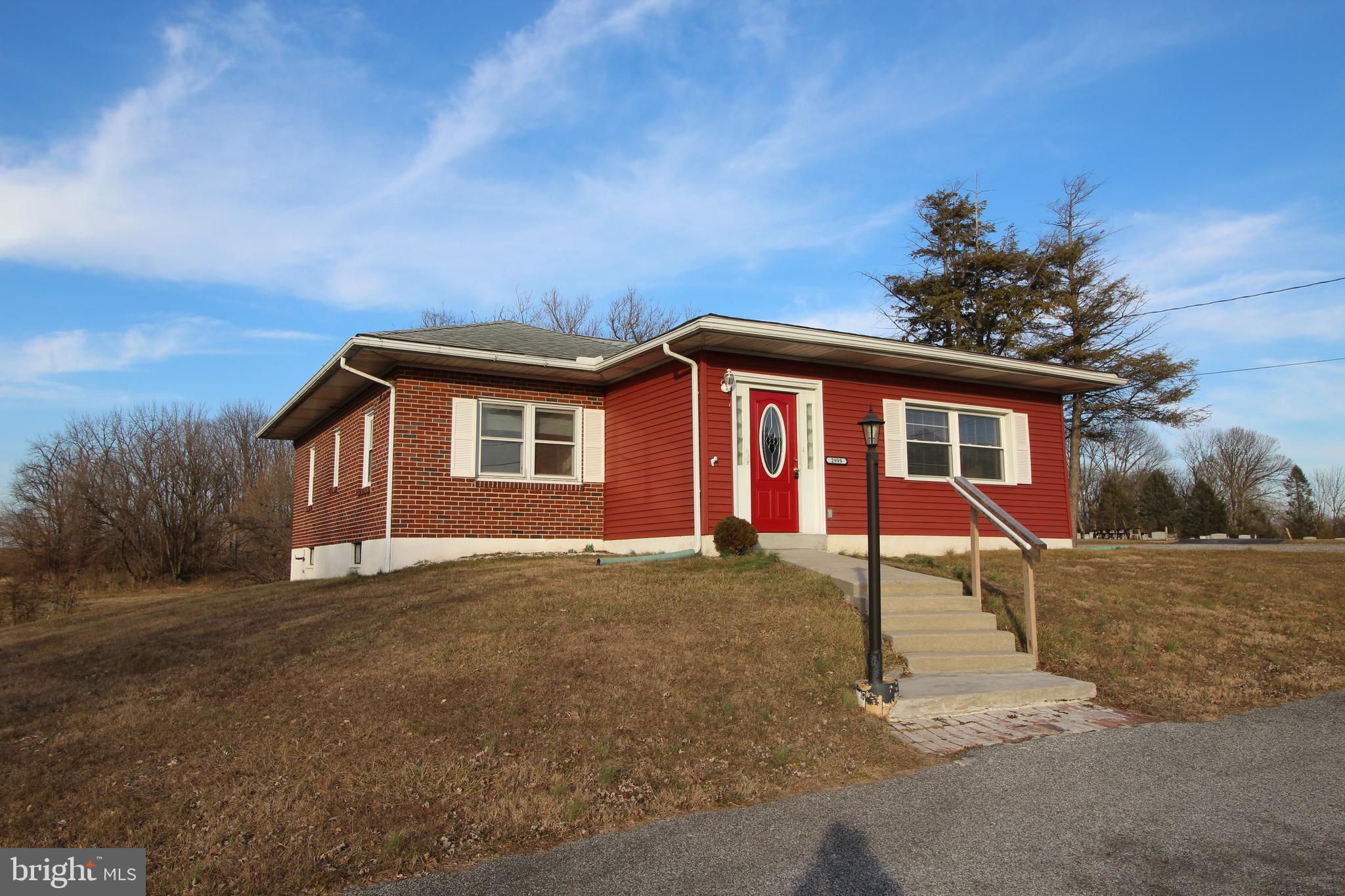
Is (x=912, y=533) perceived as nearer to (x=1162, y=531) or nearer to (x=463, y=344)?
(x=463, y=344)

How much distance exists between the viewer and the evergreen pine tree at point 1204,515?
33812 mm

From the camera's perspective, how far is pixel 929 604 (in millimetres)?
7941

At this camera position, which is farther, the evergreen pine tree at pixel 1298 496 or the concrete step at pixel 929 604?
the evergreen pine tree at pixel 1298 496

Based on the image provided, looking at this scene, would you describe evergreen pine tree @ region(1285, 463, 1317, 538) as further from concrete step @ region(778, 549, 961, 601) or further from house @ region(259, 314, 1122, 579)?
concrete step @ region(778, 549, 961, 601)

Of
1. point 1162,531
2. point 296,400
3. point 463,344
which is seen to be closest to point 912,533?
point 463,344

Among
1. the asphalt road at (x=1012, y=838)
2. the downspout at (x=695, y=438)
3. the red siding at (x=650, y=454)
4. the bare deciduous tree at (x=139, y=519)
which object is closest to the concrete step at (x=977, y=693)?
the asphalt road at (x=1012, y=838)

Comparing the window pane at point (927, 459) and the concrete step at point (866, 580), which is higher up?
the window pane at point (927, 459)

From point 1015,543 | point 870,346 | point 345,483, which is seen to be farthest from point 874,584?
point 345,483

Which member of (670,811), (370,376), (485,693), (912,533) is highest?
(370,376)

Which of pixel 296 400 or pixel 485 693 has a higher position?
pixel 296 400

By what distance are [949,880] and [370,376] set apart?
10.4 m

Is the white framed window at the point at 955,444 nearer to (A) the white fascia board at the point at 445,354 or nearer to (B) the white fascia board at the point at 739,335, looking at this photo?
(B) the white fascia board at the point at 739,335

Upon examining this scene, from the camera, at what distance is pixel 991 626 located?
7.61 meters

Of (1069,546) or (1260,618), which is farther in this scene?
(1069,546)
